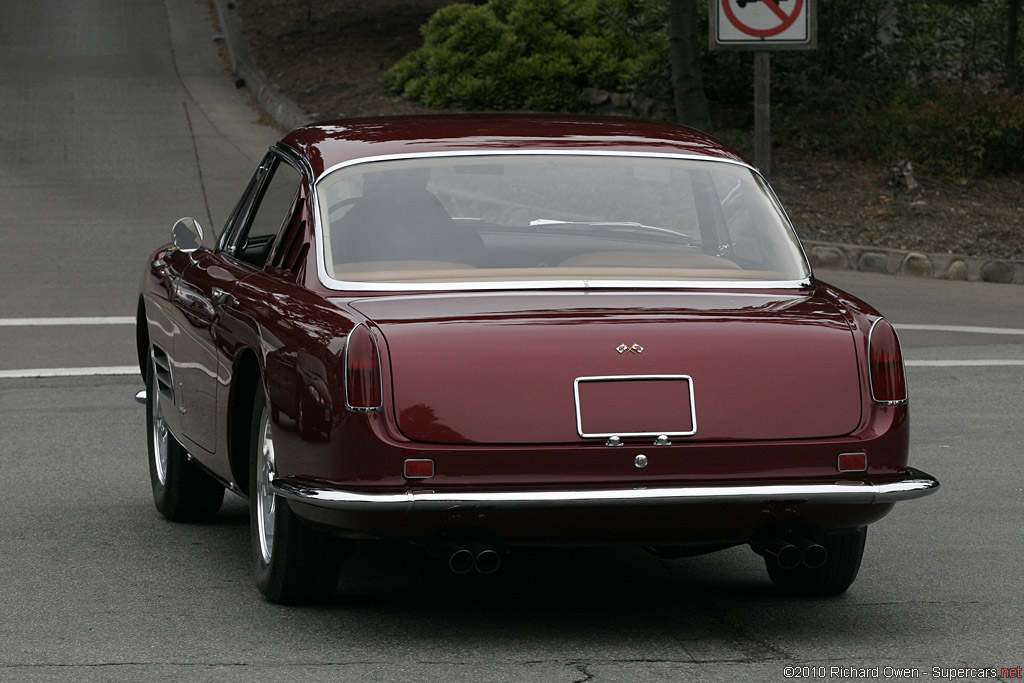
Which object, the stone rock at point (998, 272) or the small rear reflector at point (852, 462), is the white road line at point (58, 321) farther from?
the small rear reflector at point (852, 462)

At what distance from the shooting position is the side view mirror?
6.90 meters

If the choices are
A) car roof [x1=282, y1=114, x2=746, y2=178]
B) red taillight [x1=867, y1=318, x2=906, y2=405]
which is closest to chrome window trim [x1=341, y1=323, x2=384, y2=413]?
car roof [x1=282, y1=114, x2=746, y2=178]

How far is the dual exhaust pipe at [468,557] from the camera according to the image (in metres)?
4.97

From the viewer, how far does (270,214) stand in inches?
258

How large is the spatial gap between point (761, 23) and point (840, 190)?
5.32 meters

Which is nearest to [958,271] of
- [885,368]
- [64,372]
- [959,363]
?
[959,363]

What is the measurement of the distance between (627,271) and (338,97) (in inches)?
763

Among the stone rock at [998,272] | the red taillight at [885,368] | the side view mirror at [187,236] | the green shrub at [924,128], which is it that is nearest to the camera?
the red taillight at [885,368]

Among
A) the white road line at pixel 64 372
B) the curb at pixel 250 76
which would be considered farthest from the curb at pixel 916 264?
the curb at pixel 250 76

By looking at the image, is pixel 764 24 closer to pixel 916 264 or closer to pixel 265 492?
pixel 916 264

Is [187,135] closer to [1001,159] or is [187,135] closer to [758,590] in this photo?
[1001,159]

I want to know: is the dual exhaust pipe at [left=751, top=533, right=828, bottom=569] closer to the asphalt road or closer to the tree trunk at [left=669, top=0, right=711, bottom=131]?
the asphalt road

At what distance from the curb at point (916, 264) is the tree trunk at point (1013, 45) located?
5.83 m

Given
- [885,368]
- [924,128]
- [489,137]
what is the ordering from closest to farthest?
[885,368] → [489,137] → [924,128]
